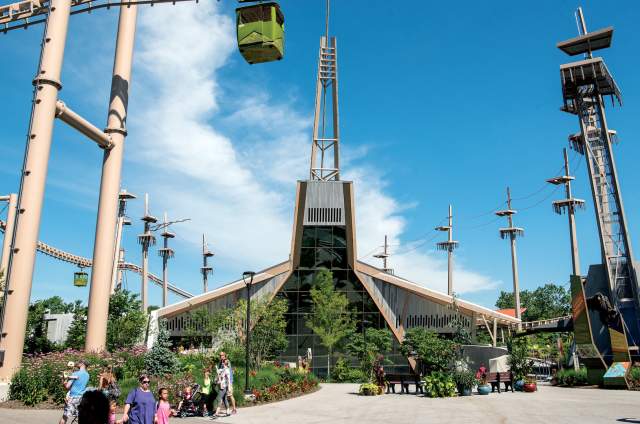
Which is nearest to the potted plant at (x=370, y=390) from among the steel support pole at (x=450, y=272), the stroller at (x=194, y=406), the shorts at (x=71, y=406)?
the stroller at (x=194, y=406)

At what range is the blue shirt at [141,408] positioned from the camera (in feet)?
24.9

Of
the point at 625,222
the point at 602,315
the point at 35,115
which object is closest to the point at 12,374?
the point at 35,115

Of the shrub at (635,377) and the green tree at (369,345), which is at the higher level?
the green tree at (369,345)

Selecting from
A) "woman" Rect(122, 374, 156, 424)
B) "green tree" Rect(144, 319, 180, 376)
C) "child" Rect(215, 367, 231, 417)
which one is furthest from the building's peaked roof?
"woman" Rect(122, 374, 156, 424)

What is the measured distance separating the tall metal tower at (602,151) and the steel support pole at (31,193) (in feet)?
94.3

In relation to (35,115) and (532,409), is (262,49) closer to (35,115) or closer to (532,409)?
(35,115)

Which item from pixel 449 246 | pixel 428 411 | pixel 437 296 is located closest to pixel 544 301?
pixel 449 246

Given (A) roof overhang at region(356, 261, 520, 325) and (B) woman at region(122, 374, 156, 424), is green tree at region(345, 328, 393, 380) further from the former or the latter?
(B) woman at region(122, 374, 156, 424)

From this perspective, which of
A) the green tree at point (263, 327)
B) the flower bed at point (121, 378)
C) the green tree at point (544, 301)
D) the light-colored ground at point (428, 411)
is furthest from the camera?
the green tree at point (544, 301)

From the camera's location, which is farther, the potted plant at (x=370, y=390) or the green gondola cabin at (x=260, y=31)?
the potted plant at (x=370, y=390)

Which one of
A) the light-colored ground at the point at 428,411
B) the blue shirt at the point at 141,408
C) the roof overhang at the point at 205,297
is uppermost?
the roof overhang at the point at 205,297

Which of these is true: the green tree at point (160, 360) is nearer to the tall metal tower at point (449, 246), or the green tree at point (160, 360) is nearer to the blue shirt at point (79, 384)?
the blue shirt at point (79, 384)

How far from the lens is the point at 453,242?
71750mm

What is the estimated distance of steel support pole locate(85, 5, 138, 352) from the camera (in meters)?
20.4
